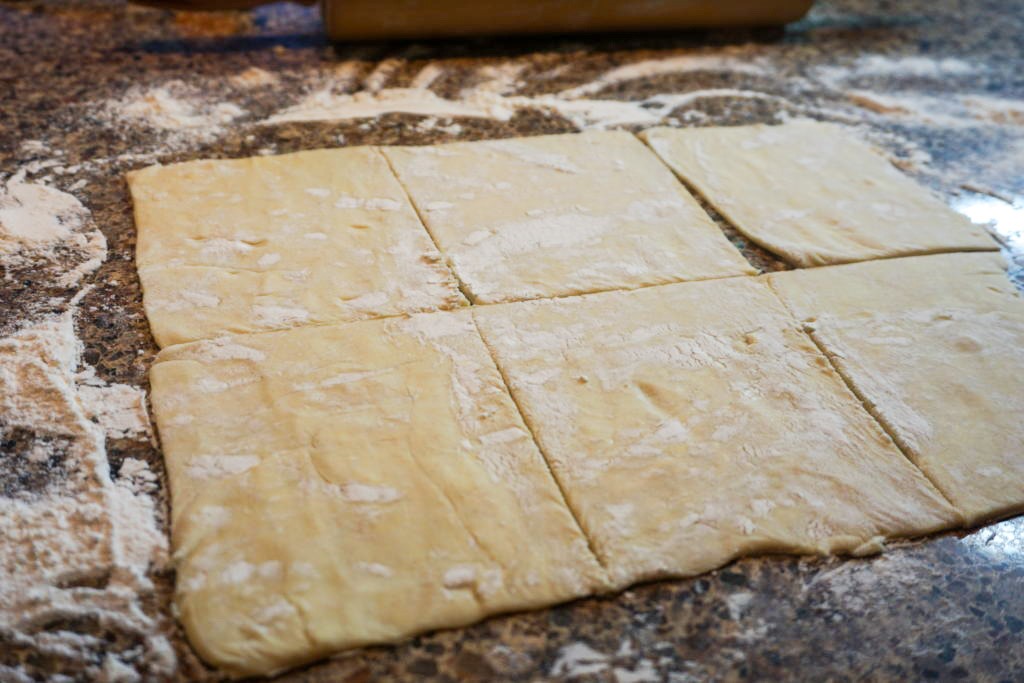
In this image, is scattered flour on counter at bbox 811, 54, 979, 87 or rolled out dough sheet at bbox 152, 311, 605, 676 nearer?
rolled out dough sheet at bbox 152, 311, 605, 676

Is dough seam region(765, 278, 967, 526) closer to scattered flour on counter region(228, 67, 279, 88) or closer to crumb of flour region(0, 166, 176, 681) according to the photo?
crumb of flour region(0, 166, 176, 681)

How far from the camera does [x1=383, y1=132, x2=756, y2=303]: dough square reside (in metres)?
1.65

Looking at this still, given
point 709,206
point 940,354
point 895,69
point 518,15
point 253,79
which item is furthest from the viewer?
point 895,69

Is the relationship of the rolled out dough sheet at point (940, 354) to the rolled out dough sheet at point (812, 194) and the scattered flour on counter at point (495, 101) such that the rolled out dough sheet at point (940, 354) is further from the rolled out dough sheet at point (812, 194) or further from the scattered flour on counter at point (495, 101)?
the scattered flour on counter at point (495, 101)

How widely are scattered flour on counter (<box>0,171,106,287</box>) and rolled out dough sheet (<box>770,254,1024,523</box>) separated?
134 centimetres

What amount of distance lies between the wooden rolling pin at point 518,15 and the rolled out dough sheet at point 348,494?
→ 3.87 ft

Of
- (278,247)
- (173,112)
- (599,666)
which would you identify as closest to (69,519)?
(278,247)

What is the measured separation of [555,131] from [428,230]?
597 mm

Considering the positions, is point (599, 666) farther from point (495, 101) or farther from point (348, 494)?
point (495, 101)

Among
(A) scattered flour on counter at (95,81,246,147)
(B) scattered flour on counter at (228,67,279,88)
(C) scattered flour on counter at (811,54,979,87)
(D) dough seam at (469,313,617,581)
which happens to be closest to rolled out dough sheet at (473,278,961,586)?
(D) dough seam at (469,313,617,581)

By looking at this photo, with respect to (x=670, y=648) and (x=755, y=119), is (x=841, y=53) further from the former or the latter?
(x=670, y=648)

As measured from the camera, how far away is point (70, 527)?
118cm

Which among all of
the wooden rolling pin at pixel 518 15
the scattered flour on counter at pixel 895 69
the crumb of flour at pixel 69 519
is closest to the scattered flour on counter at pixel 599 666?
the crumb of flour at pixel 69 519

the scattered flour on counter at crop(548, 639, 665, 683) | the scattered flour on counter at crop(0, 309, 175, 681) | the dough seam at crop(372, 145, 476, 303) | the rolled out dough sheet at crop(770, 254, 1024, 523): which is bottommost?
the scattered flour on counter at crop(548, 639, 665, 683)
